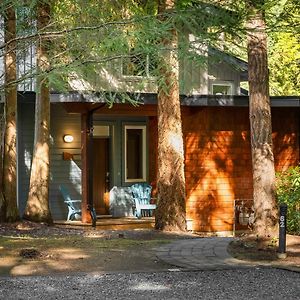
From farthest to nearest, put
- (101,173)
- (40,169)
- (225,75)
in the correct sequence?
(225,75)
(101,173)
(40,169)

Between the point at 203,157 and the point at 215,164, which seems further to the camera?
the point at 215,164

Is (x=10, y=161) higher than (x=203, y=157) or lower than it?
lower

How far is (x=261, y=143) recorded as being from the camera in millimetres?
9805

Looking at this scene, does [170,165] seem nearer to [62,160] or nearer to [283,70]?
[62,160]

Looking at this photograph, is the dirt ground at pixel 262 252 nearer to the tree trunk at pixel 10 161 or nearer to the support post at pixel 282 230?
the support post at pixel 282 230

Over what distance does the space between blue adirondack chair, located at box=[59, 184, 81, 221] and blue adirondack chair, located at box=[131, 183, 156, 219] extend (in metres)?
1.58

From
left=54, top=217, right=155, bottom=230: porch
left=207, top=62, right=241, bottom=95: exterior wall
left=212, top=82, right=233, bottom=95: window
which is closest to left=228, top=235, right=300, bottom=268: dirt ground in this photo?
left=54, top=217, right=155, bottom=230: porch

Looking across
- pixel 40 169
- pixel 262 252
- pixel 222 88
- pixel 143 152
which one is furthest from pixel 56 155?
pixel 262 252

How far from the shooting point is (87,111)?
1611 centimetres

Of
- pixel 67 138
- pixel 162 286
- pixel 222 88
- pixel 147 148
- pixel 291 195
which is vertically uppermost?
pixel 222 88

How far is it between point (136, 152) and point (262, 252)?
906 cm

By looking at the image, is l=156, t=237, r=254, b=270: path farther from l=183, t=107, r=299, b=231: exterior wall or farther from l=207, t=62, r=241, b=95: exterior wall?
l=207, t=62, r=241, b=95: exterior wall

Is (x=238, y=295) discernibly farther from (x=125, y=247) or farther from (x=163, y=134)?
(x=163, y=134)

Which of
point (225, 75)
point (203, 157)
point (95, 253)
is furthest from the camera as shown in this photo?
point (225, 75)
